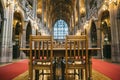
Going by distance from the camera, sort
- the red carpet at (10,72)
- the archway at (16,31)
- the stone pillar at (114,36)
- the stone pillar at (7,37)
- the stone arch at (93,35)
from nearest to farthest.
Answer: the red carpet at (10,72) < the stone pillar at (114,36) < the stone pillar at (7,37) < the archway at (16,31) < the stone arch at (93,35)

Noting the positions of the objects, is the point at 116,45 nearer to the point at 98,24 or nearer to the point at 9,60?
the point at 98,24

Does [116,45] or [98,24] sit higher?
[98,24]

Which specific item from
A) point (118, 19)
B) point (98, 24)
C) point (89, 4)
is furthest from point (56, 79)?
point (89, 4)

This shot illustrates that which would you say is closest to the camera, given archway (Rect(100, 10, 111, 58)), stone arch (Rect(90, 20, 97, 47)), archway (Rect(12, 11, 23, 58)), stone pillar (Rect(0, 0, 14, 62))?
stone pillar (Rect(0, 0, 14, 62))

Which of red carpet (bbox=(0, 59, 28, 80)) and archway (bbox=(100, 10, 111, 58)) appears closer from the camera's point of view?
red carpet (bbox=(0, 59, 28, 80))

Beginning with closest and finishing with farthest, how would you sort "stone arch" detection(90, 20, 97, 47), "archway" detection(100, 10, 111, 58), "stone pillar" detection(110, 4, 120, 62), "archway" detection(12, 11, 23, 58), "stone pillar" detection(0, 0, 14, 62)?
"stone pillar" detection(110, 4, 120, 62), "stone pillar" detection(0, 0, 14, 62), "archway" detection(100, 10, 111, 58), "archway" detection(12, 11, 23, 58), "stone arch" detection(90, 20, 97, 47)

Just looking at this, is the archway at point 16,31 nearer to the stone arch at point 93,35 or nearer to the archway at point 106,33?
the stone arch at point 93,35

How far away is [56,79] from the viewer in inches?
187

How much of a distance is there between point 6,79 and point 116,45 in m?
8.23

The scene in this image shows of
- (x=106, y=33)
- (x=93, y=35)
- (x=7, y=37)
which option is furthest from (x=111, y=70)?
(x=93, y=35)

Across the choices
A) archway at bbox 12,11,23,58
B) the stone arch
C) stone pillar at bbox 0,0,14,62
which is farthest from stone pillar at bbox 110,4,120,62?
archway at bbox 12,11,23,58

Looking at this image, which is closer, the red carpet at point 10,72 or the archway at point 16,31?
the red carpet at point 10,72

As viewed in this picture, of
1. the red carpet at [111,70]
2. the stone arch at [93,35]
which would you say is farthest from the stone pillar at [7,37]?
the stone arch at [93,35]

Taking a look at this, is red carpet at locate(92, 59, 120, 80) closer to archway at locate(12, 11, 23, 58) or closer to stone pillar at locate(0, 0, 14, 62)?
stone pillar at locate(0, 0, 14, 62)
